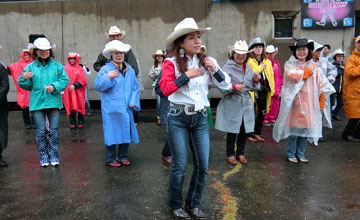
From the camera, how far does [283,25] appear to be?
10.3 metres

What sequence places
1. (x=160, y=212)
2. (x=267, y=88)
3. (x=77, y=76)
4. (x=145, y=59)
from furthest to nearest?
1. (x=145, y=59)
2. (x=77, y=76)
3. (x=267, y=88)
4. (x=160, y=212)

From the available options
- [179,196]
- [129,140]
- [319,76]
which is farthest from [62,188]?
[319,76]

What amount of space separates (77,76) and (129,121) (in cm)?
349

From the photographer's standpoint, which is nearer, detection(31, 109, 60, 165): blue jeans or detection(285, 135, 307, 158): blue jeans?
detection(31, 109, 60, 165): blue jeans

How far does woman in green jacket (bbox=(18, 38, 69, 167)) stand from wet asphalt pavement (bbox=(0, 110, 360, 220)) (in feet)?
1.46


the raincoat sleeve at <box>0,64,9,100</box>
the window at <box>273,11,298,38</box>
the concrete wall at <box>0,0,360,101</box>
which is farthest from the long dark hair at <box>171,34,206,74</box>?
the window at <box>273,11,298,38</box>

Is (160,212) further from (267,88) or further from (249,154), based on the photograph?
(267,88)

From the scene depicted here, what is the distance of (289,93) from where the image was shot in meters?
5.10

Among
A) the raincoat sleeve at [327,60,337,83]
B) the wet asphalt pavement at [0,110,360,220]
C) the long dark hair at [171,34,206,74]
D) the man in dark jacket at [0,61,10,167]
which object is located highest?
the long dark hair at [171,34,206,74]

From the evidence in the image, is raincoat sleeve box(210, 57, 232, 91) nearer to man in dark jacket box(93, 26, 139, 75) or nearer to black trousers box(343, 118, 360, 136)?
man in dark jacket box(93, 26, 139, 75)

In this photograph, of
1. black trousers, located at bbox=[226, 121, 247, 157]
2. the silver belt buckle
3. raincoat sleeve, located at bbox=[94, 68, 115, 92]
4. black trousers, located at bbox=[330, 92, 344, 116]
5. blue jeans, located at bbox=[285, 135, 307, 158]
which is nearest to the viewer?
the silver belt buckle

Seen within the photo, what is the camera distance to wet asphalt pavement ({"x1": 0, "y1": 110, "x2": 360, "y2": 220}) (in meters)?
3.58

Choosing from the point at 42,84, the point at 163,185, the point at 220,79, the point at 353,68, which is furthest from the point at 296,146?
the point at 42,84

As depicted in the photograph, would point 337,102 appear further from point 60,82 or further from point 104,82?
point 60,82
